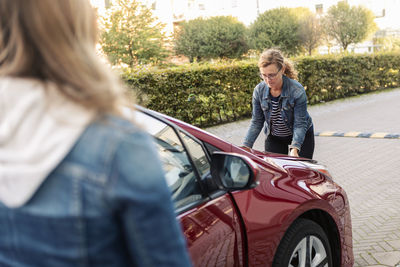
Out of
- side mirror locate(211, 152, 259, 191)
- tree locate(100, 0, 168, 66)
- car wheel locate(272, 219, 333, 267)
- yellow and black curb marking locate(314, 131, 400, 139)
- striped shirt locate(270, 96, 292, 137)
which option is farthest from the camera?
tree locate(100, 0, 168, 66)

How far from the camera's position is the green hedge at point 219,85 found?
35.3ft

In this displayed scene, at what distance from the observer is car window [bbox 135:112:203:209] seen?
206cm

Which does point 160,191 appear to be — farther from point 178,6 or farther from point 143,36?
point 178,6

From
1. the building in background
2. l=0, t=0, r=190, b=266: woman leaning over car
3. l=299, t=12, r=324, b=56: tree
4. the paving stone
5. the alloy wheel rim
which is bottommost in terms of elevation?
the paving stone

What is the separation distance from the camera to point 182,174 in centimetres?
210

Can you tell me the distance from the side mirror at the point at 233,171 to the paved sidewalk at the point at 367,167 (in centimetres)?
226

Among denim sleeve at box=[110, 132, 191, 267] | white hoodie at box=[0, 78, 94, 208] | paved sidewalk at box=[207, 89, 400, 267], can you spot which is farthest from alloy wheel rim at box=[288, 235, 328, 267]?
white hoodie at box=[0, 78, 94, 208]

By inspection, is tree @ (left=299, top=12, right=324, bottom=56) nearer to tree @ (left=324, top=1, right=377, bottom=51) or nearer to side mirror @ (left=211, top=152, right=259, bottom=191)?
tree @ (left=324, top=1, right=377, bottom=51)

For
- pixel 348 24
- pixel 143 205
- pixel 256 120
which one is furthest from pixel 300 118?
pixel 348 24

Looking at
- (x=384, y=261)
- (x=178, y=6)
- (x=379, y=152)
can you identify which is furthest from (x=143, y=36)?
(x=178, y=6)

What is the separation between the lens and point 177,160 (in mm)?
2135

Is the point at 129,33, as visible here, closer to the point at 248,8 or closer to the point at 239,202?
the point at 239,202

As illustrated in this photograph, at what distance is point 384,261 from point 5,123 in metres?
3.57

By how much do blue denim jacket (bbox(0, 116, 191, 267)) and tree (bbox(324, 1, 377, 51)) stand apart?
28822mm
